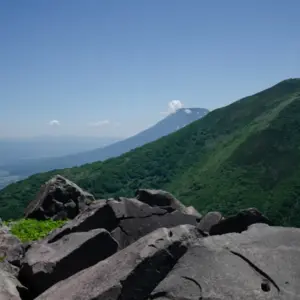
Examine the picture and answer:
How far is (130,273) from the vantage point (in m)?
13.5

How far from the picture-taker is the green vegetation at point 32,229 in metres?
27.9

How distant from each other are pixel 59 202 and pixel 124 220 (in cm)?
1598

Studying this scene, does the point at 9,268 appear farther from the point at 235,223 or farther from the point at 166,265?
the point at 235,223

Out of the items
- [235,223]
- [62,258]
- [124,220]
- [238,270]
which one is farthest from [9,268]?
[235,223]

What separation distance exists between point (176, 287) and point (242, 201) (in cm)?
10741

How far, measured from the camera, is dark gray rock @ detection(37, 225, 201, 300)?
1310 cm

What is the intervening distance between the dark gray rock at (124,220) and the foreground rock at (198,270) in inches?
233

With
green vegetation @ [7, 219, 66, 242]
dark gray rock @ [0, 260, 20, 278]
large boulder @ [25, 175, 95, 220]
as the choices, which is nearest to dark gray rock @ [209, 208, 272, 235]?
dark gray rock @ [0, 260, 20, 278]

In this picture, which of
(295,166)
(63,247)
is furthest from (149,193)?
(295,166)

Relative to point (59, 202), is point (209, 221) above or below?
below

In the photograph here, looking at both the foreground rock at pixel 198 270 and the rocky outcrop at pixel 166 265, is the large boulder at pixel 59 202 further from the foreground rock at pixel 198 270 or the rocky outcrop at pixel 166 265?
the foreground rock at pixel 198 270

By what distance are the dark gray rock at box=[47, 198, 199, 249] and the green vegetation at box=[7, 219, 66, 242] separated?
6.72 m

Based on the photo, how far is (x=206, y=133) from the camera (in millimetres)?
198375

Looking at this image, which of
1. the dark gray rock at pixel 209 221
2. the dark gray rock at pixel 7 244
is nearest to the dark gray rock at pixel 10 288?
the dark gray rock at pixel 7 244
